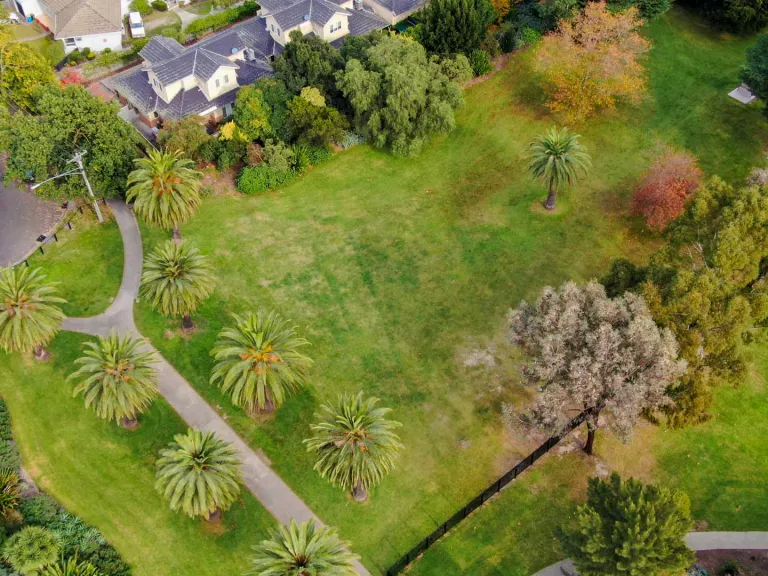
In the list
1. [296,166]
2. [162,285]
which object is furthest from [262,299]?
[296,166]

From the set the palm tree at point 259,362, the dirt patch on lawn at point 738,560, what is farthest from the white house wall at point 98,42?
the dirt patch on lawn at point 738,560

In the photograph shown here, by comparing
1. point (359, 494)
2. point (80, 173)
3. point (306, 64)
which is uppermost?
point (306, 64)

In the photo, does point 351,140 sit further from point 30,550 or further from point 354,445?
point 30,550

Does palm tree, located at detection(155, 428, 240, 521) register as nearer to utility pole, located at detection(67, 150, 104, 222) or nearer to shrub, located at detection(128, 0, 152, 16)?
utility pole, located at detection(67, 150, 104, 222)

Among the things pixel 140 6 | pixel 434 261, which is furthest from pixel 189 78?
pixel 434 261

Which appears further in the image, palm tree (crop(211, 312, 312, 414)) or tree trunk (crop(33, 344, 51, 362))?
tree trunk (crop(33, 344, 51, 362))

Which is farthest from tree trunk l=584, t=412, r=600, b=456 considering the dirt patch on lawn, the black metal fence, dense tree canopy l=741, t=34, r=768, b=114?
dense tree canopy l=741, t=34, r=768, b=114

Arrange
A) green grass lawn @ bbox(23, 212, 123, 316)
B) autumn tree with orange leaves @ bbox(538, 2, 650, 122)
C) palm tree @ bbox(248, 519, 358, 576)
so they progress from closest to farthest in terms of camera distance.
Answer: palm tree @ bbox(248, 519, 358, 576) → green grass lawn @ bbox(23, 212, 123, 316) → autumn tree with orange leaves @ bbox(538, 2, 650, 122)
